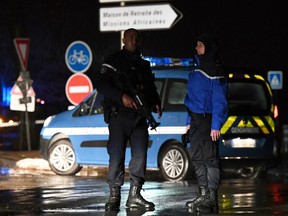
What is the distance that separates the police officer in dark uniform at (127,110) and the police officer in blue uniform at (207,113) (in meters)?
0.48

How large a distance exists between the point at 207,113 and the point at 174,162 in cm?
519

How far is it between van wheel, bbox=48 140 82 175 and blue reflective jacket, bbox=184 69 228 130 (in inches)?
264

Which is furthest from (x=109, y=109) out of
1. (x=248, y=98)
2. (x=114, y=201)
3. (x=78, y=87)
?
(x=78, y=87)


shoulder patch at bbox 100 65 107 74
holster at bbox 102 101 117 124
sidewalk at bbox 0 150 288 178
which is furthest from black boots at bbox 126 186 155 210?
sidewalk at bbox 0 150 288 178

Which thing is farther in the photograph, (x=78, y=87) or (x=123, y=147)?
(x=78, y=87)

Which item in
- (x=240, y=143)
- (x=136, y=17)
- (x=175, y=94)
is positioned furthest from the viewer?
(x=136, y=17)

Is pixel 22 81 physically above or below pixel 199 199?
above

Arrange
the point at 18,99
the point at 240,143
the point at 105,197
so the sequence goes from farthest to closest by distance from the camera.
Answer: the point at 18,99 → the point at 240,143 → the point at 105,197

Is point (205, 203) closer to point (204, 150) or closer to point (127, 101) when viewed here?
point (204, 150)

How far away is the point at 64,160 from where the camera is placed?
Result: 14.3 m

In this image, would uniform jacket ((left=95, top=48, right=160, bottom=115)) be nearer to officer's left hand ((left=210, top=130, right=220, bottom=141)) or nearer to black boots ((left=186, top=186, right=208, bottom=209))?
officer's left hand ((left=210, top=130, right=220, bottom=141))

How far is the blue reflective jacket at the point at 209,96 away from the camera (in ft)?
25.2

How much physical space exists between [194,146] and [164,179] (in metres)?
5.50

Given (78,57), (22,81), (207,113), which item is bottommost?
(207,113)
